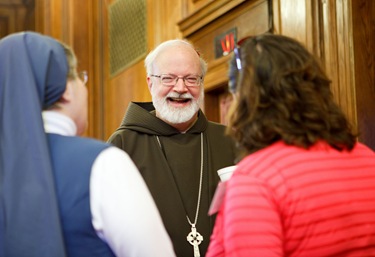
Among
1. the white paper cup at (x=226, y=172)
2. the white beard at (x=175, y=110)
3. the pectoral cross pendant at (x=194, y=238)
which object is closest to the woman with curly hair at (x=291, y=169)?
the white paper cup at (x=226, y=172)

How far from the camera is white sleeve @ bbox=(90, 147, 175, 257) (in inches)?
78.0

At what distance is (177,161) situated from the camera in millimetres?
3707

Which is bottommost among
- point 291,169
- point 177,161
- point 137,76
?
point 177,161

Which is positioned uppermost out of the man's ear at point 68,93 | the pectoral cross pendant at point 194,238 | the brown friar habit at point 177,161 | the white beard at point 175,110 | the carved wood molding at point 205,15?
the carved wood molding at point 205,15

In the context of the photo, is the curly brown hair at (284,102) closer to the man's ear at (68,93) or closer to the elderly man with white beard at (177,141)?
the man's ear at (68,93)

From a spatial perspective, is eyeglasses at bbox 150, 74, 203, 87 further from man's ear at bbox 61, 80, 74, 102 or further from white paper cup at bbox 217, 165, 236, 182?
man's ear at bbox 61, 80, 74, 102

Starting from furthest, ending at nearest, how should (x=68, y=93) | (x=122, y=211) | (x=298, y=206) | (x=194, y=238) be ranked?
(x=194, y=238) → (x=68, y=93) → (x=122, y=211) → (x=298, y=206)

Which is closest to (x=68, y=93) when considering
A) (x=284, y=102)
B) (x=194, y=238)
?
(x=284, y=102)

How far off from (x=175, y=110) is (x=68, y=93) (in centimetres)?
159

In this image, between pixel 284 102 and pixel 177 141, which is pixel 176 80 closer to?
pixel 177 141

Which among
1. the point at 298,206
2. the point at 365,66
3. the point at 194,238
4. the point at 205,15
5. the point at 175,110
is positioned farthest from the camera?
the point at 205,15

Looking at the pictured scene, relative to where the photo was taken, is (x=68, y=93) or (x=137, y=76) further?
(x=137, y=76)

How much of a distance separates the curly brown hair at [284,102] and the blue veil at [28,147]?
1.79 ft

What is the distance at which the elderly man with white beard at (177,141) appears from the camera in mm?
3504
